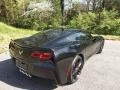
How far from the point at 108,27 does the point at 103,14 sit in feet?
5.18

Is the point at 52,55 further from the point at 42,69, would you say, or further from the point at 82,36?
the point at 82,36

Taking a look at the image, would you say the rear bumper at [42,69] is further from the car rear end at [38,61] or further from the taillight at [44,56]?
the taillight at [44,56]

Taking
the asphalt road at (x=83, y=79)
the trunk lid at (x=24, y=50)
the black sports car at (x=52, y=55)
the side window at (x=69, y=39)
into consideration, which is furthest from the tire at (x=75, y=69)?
the trunk lid at (x=24, y=50)

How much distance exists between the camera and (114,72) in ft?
21.8

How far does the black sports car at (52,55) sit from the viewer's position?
5137 millimetres

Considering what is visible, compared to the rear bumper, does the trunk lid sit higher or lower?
higher

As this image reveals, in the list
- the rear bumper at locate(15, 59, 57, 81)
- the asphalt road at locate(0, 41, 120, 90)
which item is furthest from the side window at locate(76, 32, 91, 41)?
the rear bumper at locate(15, 59, 57, 81)

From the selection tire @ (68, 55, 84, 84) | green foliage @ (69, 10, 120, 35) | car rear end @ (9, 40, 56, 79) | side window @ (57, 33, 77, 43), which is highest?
side window @ (57, 33, 77, 43)

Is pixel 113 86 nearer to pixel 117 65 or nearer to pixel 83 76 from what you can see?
pixel 83 76

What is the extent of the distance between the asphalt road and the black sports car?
0.29 metres

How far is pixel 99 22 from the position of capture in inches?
704

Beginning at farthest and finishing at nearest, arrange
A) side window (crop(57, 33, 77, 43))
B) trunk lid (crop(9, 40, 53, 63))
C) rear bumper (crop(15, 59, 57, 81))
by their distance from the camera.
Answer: side window (crop(57, 33, 77, 43)) → trunk lid (crop(9, 40, 53, 63)) → rear bumper (crop(15, 59, 57, 81))

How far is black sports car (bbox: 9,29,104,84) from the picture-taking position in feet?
16.9

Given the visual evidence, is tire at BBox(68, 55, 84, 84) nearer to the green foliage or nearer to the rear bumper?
the rear bumper
